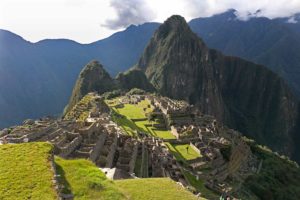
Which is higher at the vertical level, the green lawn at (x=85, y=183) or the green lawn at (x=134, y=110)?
the green lawn at (x=85, y=183)

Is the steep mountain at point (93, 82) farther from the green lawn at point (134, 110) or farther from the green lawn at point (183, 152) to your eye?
the green lawn at point (183, 152)

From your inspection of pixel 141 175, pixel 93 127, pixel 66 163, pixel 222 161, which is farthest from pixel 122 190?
pixel 222 161

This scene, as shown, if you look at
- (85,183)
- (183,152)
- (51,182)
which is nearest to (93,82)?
(183,152)

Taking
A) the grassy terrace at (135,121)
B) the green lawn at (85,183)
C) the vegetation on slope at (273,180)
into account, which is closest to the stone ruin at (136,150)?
the vegetation on slope at (273,180)

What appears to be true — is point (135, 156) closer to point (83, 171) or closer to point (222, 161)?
point (83, 171)

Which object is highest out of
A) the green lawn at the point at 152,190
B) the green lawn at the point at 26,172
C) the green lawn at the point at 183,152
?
the green lawn at the point at 26,172

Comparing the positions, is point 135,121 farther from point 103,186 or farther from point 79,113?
point 103,186

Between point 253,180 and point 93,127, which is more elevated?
point 93,127
